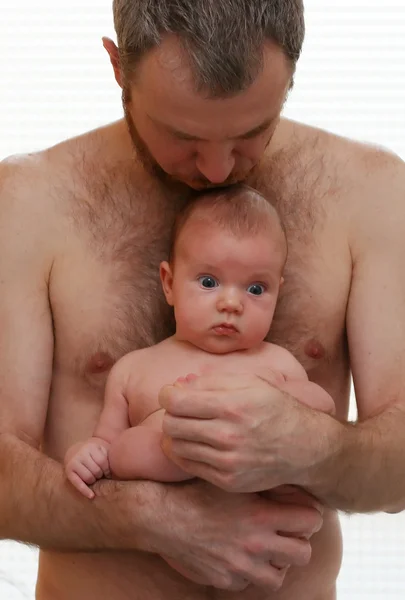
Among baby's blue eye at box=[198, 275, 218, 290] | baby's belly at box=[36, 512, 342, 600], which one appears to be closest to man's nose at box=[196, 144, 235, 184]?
baby's blue eye at box=[198, 275, 218, 290]

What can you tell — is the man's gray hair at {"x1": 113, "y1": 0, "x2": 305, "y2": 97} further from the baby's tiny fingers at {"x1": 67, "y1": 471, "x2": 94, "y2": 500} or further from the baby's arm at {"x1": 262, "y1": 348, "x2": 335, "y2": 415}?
the baby's tiny fingers at {"x1": 67, "y1": 471, "x2": 94, "y2": 500}

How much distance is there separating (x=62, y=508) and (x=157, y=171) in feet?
1.60

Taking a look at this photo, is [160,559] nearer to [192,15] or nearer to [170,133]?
[170,133]

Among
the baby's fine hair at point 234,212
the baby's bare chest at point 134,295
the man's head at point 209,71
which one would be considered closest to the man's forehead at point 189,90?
the man's head at point 209,71

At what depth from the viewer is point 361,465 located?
136 centimetres

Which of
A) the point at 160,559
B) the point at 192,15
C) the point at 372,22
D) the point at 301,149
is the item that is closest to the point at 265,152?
the point at 301,149

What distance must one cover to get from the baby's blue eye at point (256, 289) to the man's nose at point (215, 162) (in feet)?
0.47

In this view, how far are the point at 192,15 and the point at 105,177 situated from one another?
355 mm

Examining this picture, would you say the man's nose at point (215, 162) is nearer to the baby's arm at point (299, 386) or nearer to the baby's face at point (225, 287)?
the baby's face at point (225, 287)

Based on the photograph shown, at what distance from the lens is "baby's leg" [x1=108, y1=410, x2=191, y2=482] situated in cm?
131

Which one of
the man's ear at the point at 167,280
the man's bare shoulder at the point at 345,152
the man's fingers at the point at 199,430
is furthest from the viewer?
the man's bare shoulder at the point at 345,152

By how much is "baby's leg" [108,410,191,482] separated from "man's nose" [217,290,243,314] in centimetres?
15

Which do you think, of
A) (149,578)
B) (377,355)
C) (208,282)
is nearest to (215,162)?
(208,282)

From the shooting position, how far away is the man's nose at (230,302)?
1.34 metres
